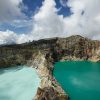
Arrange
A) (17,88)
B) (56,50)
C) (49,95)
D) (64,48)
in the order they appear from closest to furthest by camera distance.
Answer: (49,95) < (17,88) < (56,50) < (64,48)

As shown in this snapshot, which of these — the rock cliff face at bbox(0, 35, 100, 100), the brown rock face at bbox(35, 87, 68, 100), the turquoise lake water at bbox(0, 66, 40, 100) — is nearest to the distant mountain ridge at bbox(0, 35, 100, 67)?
the rock cliff face at bbox(0, 35, 100, 100)

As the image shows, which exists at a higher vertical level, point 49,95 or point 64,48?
point 64,48

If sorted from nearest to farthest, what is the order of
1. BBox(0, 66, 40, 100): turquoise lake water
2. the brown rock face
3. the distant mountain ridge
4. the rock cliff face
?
the brown rock face → BBox(0, 66, 40, 100): turquoise lake water → the rock cliff face → the distant mountain ridge

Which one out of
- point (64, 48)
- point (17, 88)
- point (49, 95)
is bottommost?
point (17, 88)

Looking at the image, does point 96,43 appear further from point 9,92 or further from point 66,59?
point 9,92

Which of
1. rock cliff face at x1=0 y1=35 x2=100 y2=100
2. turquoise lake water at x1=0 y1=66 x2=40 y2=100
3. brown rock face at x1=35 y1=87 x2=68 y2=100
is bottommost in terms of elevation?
turquoise lake water at x1=0 y1=66 x2=40 y2=100

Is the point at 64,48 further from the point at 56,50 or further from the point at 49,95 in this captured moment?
the point at 49,95

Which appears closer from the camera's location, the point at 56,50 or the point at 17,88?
the point at 17,88

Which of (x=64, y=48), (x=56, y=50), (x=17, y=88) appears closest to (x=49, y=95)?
(x=17, y=88)

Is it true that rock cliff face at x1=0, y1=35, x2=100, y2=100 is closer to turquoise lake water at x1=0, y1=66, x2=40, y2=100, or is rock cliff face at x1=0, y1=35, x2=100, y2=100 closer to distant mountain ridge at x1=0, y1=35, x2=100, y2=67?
distant mountain ridge at x1=0, y1=35, x2=100, y2=67

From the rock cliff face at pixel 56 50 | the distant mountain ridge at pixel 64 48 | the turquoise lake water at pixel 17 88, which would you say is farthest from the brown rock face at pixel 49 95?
the distant mountain ridge at pixel 64 48

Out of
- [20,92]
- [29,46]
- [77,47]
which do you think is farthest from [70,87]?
[77,47]
